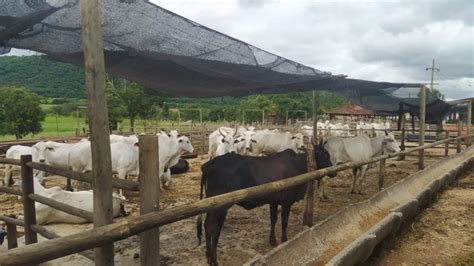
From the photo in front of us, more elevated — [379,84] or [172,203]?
[379,84]

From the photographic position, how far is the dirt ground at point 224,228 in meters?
4.93

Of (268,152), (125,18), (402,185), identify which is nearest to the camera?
(125,18)

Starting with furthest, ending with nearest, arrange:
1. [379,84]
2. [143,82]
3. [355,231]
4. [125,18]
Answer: [379,84]
[143,82]
[355,231]
[125,18]

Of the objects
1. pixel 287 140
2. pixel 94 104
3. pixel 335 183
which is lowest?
pixel 335 183

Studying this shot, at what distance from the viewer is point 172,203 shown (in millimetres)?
7746

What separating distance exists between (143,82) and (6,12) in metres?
3.54

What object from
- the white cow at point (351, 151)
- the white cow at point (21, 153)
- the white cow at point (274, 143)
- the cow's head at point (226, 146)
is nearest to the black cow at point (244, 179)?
the white cow at point (351, 151)

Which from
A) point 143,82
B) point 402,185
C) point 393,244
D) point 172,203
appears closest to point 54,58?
point 143,82

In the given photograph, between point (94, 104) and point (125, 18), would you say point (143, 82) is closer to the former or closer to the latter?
point (125, 18)

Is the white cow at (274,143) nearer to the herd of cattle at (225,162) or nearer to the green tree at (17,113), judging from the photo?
the herd of cattle at (225,162)

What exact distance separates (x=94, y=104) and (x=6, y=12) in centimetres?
128

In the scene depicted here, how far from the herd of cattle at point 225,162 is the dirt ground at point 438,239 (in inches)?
58.0

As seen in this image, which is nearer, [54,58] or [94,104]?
[94,104]

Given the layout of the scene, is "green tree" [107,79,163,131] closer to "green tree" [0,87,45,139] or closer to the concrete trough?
"green tree" [0,87,45,139]
